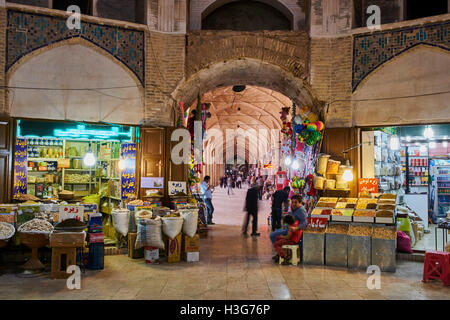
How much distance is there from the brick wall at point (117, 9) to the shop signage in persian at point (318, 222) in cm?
664

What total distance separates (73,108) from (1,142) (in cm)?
153

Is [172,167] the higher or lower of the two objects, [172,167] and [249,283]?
the higher

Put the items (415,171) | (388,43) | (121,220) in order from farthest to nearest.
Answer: (415,171)
(388,43)
(121,220)

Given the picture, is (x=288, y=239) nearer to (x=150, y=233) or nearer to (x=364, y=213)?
(x=364, y=213)

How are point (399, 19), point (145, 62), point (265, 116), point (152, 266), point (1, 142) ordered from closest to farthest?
point (152, 266) < point (1, 142) < point (145, 62) < point (399, 19) < point (265, 116)

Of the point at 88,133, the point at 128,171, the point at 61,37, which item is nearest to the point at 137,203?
the point at 128,171

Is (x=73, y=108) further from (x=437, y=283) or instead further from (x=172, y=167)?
(x=437, y=283)

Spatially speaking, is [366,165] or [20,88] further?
[366,165]

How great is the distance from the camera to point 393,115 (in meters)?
8.37

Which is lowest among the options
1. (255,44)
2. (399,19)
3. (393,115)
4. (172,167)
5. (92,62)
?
(172,167)

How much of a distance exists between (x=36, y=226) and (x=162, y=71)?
444cm

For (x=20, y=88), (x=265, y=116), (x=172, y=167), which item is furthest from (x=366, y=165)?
(x=265, y=116)

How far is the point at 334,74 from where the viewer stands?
9.02m

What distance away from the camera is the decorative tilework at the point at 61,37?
26.0 feet
